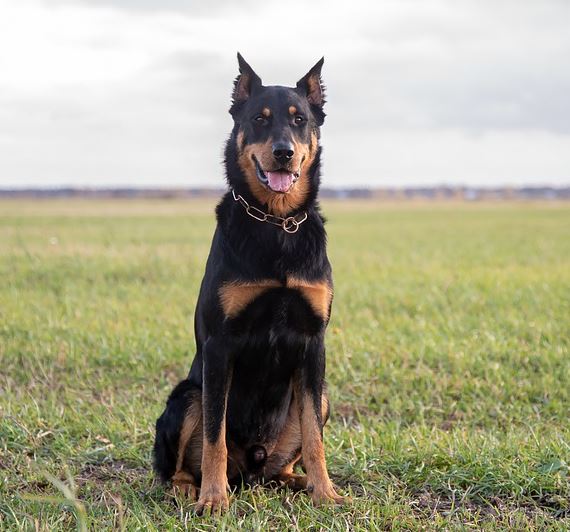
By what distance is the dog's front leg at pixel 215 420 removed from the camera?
12.8 feet

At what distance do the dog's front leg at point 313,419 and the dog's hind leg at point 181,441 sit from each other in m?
0.60

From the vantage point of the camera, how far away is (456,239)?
75.2ft

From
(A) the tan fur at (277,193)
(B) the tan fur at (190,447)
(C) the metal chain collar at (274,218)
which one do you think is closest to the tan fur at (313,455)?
(B) the tan fur at (190,447)

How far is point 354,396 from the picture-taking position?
6.69 metres

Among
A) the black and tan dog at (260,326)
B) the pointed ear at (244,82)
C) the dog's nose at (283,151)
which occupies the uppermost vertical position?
the pointed ear at (244,82)

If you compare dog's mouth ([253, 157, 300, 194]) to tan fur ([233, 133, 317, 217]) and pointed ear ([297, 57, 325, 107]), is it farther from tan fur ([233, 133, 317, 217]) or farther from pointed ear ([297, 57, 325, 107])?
pointed ear ([297, 57, 325, 107])

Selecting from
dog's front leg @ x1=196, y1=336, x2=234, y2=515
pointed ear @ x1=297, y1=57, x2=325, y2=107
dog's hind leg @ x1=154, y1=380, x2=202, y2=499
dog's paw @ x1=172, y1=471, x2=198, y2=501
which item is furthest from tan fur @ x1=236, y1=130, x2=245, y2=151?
dog's paw @ x1=172, y1=471, x2=198, y2=501

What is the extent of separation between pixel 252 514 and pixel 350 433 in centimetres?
171

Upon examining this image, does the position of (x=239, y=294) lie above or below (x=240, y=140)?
below

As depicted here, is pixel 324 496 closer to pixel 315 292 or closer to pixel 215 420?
pixel 215 420

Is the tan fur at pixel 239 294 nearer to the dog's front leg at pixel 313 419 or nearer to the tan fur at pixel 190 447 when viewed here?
the dog's front leg at pixel 313 419

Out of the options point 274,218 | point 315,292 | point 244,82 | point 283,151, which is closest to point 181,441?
point 315,292

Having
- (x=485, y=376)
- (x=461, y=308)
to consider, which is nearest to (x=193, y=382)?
(x=485, y=376)

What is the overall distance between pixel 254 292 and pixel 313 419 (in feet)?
2.52
